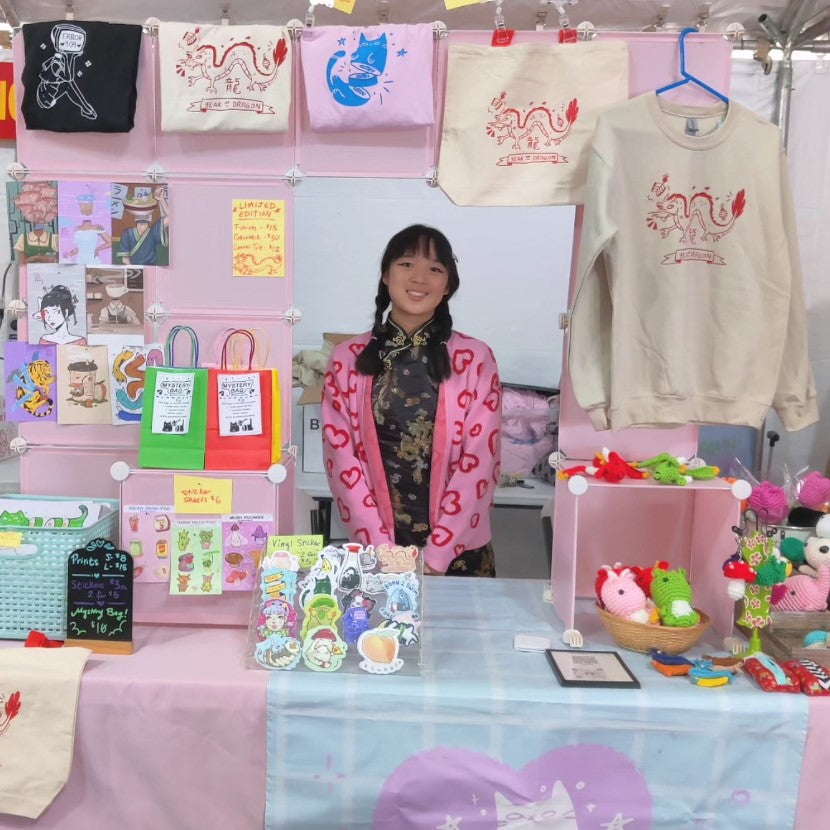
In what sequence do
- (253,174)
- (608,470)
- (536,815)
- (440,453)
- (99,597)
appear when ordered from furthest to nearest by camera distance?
(440,453) < (253,174) < (608,470) < (99,597) < (536,815)

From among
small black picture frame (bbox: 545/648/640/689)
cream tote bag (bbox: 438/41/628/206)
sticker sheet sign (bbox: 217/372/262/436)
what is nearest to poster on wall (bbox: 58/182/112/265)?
sticker sheet sign (bbox: 217/372/262/436)

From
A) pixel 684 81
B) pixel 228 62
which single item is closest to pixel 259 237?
pixel 228 62

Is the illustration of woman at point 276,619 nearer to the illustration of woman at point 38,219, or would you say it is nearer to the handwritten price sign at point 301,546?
the handwritten price sign at point 301,546

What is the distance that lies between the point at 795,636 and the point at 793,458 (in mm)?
1577

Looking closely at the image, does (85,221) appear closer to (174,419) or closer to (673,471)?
(174,419)

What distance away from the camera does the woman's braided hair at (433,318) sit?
1.91 metres

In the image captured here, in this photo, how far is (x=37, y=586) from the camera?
4.83 ft

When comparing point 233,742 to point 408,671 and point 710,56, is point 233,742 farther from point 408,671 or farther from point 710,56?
point 710,56

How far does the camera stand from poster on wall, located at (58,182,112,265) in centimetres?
167

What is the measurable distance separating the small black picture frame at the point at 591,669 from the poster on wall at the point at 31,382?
1.21 m

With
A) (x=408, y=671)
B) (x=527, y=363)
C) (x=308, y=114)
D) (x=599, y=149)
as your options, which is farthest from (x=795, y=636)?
(x=527, y=363)

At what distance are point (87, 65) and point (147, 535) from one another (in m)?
0.98

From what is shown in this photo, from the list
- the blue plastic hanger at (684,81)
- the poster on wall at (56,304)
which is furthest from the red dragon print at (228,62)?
the blue plastic hanger at (684,81)

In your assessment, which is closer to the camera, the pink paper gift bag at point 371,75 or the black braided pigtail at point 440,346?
the pink paper gift bag at point 371,75
